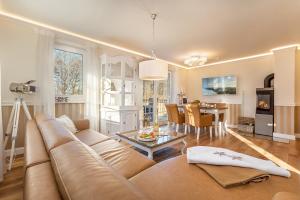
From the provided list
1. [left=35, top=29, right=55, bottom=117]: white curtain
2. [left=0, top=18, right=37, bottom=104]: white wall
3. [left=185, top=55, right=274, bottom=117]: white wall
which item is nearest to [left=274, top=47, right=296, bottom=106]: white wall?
[left=185, top=55, right=274, bottom=117]: white wall

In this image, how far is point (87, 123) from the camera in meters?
2.90

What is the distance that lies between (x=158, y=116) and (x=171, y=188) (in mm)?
4765

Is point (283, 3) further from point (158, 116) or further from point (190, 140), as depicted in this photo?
point (158, 116)

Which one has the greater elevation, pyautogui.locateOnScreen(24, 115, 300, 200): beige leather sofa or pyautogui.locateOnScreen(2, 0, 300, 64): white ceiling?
pyautogui.locateOnScreen(2, 0, 300, 64): white ceiling

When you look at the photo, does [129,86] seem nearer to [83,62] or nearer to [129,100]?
[129,100]

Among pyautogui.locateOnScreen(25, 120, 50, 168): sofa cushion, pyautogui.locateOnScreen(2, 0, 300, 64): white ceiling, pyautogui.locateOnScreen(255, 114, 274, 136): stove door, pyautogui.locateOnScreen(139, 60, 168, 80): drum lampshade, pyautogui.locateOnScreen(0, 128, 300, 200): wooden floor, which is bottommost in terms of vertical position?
pyautogui.locateOnScreen(0, 128, 300, 200): wooden floor

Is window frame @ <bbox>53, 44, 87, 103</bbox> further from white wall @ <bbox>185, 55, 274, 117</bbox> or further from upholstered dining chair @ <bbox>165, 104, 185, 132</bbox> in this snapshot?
white wall @ <bbox>185, 55, 274, 117</bbox>

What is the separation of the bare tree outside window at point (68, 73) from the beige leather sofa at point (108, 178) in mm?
2036

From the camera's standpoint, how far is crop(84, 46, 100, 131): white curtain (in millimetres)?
3527

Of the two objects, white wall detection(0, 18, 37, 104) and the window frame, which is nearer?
white wall detection(0, 18, 37, 104)

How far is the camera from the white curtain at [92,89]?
3527 millimetres

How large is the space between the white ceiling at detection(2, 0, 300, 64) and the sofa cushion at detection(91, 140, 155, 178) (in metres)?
1.98

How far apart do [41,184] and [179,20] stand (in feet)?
9.16

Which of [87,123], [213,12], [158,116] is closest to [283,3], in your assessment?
[213,12]
